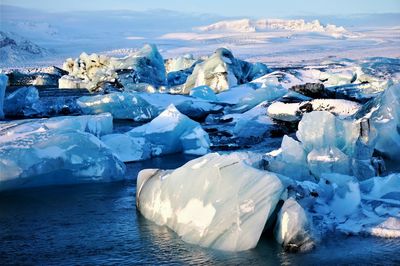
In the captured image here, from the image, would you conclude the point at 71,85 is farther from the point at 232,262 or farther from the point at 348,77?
the point at 232,262

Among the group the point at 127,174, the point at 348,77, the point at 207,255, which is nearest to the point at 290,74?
the point at 348,77

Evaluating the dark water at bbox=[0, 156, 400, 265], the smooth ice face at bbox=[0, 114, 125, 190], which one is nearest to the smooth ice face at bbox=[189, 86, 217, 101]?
the smooth ice face at bbox=[0, 114, 125, 190]

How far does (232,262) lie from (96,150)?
3519 mm

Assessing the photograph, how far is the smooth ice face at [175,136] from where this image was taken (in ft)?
32.0

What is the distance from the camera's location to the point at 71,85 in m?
26.3

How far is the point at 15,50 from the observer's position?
62438 millimetres

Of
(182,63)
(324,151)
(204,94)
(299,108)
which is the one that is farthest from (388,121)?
(182,63)

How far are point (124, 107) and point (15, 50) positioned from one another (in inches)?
2032

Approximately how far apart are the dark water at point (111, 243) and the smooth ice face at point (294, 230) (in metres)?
0.09

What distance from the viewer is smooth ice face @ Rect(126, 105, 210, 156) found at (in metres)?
9.74

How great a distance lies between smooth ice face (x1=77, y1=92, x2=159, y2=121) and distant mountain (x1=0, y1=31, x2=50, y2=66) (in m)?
44.9

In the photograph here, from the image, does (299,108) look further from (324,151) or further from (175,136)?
(324,151)

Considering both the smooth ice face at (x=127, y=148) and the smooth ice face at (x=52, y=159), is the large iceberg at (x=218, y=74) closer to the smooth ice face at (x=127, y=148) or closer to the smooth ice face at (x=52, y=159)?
the smooth ice face at (x=127, y=148)

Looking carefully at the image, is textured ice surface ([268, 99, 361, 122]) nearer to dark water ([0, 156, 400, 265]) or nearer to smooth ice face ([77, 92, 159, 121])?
smooth ice face ([77, 92, 159, 121])
